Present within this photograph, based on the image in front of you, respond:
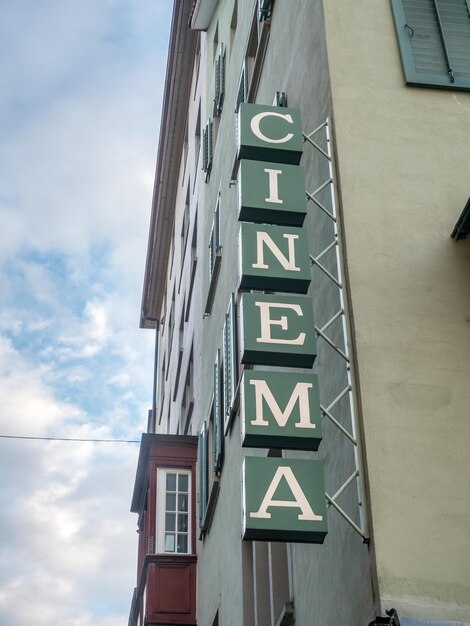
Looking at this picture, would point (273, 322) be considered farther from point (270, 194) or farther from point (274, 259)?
point (270, 194)

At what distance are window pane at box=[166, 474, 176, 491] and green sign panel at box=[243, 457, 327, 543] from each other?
12.0 metres

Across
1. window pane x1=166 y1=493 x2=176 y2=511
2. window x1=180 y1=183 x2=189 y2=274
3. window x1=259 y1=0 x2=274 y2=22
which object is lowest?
window pane x1=166 y1=493 x2=176 y2=511

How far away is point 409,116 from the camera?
10.5 meters

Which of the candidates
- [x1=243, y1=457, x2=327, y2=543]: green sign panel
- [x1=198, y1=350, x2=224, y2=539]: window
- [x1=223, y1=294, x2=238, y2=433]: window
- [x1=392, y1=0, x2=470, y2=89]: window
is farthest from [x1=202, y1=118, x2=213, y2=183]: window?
[x1=243, y1=457, x2=327, y2=543]: green sign panel

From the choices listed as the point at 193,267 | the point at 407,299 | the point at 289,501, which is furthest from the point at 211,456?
the point at 289,501

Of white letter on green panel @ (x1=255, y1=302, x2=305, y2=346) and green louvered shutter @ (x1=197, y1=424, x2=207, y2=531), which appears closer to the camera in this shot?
white letter on green panel @ (x1=255, y1=302, x2=305, y2=346)

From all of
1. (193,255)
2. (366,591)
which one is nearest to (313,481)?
(366,591)

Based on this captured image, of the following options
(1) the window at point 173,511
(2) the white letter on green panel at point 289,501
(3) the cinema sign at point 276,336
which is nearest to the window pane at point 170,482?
(1) the window at point 173,511

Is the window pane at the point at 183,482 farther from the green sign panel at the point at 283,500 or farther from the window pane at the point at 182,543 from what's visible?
the green sign panel at the point at 283,500

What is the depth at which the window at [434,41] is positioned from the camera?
1096cm

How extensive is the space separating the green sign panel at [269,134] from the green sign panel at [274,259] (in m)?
1.01

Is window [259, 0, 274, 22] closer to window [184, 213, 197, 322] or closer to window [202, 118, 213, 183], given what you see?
window [202, 118, 213, 183]

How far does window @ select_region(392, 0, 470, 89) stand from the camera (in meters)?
11.0

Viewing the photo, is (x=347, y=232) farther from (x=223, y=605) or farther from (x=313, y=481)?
(x=223, y=605)
